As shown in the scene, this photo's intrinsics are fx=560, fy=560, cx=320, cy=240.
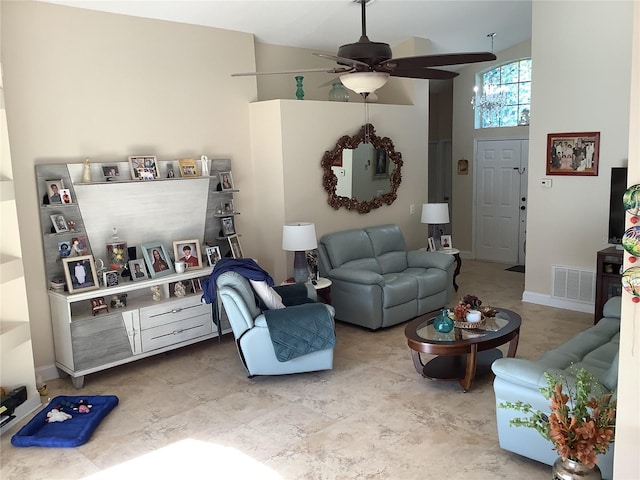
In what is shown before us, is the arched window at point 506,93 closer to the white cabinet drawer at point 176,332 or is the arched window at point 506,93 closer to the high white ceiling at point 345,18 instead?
the high white ceiling at point 345,18

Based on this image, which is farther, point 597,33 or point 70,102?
point 597,33

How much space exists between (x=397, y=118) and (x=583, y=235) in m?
2.56

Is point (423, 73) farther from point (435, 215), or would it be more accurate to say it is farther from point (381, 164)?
point (435, 215)

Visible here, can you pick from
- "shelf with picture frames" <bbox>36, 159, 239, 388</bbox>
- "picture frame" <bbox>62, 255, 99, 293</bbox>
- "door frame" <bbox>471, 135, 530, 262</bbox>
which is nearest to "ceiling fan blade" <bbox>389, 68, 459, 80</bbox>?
"shelf with picture frames" <bbox>36, 159, 239, 388</bbox>

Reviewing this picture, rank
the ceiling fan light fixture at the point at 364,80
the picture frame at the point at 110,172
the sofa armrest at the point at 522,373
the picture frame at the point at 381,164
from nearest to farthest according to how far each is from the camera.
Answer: the sofa armrest at the point at 522,373, the ceiling fan light fixture at the point at 364,80, the picture frame at the point at 110,172, the picture frame at the point at 381,164

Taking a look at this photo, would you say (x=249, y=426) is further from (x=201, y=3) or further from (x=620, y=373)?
(x=201, y=3)

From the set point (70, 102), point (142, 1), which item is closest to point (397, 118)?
point (142, 1)

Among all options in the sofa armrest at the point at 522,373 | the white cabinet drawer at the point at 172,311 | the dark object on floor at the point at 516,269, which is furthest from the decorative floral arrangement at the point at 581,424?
the dark object on floor at the point at 516,269

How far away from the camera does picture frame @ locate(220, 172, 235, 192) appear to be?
5621 millimetres

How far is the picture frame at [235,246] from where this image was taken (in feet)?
18.5

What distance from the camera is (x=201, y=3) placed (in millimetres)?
4945

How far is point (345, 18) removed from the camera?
590 cm

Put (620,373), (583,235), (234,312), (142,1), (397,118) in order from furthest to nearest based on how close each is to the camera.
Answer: (397,118)
(583,235)
(142,1)
(234,312)
(620,373)

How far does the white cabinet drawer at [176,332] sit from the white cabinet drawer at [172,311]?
3 cm
